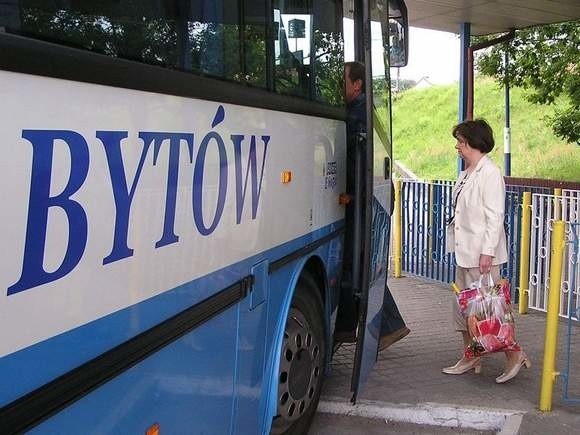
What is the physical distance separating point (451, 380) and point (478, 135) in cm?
169

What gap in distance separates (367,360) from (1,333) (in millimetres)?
3081

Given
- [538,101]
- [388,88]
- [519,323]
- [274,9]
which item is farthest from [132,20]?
[538,101]

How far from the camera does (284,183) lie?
3.29 m

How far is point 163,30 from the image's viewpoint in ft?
7.52

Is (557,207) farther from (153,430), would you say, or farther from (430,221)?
(153,430)

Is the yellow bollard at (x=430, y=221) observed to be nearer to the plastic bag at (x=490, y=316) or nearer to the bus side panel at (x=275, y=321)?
the plastic bag at (x=490, y=316)

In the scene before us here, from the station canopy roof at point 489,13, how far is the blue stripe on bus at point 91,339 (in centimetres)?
788

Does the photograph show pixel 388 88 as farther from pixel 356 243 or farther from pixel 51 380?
pixel 51 380

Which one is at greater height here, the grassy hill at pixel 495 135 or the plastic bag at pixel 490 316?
the grassy hill at pixel 495 135

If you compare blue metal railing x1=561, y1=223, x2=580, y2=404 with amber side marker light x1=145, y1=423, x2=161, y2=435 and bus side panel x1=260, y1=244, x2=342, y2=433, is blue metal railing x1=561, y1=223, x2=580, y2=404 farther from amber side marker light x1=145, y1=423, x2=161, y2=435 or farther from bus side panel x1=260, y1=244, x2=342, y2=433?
amber side marker light x1=145, y1=423, x2=161, y2=435

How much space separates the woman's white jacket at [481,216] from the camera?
466 cm

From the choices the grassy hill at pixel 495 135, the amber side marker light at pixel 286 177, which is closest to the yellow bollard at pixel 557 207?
the amber side marker light at pixel 286 177

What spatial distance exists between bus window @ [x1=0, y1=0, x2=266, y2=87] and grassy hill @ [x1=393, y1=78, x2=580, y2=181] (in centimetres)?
2152

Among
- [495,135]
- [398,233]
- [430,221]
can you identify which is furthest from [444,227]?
[495,135]
